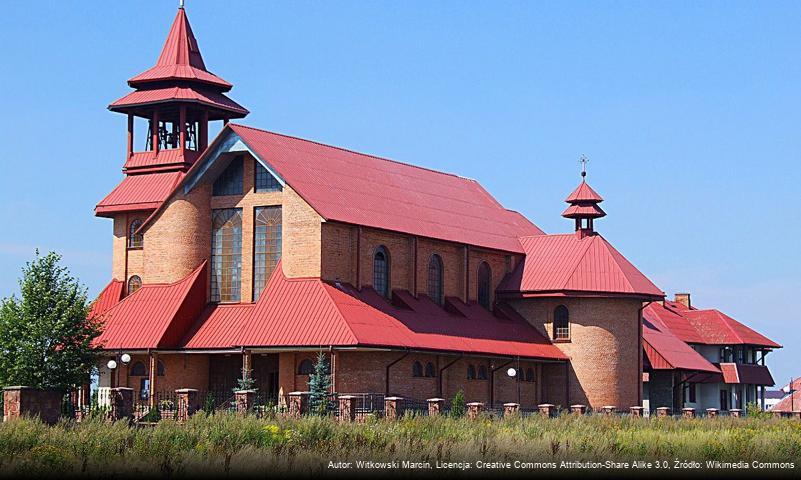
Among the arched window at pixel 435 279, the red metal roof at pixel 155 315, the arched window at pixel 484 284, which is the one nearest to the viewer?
the red metal roof at pixel 155 315

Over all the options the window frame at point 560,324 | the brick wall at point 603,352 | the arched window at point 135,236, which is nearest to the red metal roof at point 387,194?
the window frame at point 560,324

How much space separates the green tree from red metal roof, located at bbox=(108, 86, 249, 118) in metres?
10.4

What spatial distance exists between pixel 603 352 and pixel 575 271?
12.5 ft

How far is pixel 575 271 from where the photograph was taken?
60094mm

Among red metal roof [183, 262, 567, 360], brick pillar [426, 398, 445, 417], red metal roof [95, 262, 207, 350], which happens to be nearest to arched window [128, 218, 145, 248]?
red metal roof [95, 262, 207, 350]

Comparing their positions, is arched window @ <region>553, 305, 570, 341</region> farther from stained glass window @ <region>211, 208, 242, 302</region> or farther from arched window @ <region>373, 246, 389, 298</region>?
stained glass window @ <region>211, 208, 242, 302</region>

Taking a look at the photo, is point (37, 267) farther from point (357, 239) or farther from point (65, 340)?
point (357, 239)

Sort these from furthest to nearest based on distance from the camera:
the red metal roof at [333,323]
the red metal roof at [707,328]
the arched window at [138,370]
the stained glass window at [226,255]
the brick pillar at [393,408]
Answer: the red metal roof at [707,328], the stained glass window at [226,255], the arched window at [138,370], the red metal roof at [333,323], the brick pillar at [393,408]

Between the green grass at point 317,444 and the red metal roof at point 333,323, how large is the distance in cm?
928

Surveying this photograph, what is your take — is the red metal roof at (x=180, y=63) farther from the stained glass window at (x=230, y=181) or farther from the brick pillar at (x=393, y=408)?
the brick pillar at (x=393, y=408)

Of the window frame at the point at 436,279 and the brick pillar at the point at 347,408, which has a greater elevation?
the window frame at the point at 436,279

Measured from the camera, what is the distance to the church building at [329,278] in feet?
→ 166

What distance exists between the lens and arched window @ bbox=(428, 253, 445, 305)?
5744cm

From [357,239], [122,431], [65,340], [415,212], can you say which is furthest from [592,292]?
[122,431]
